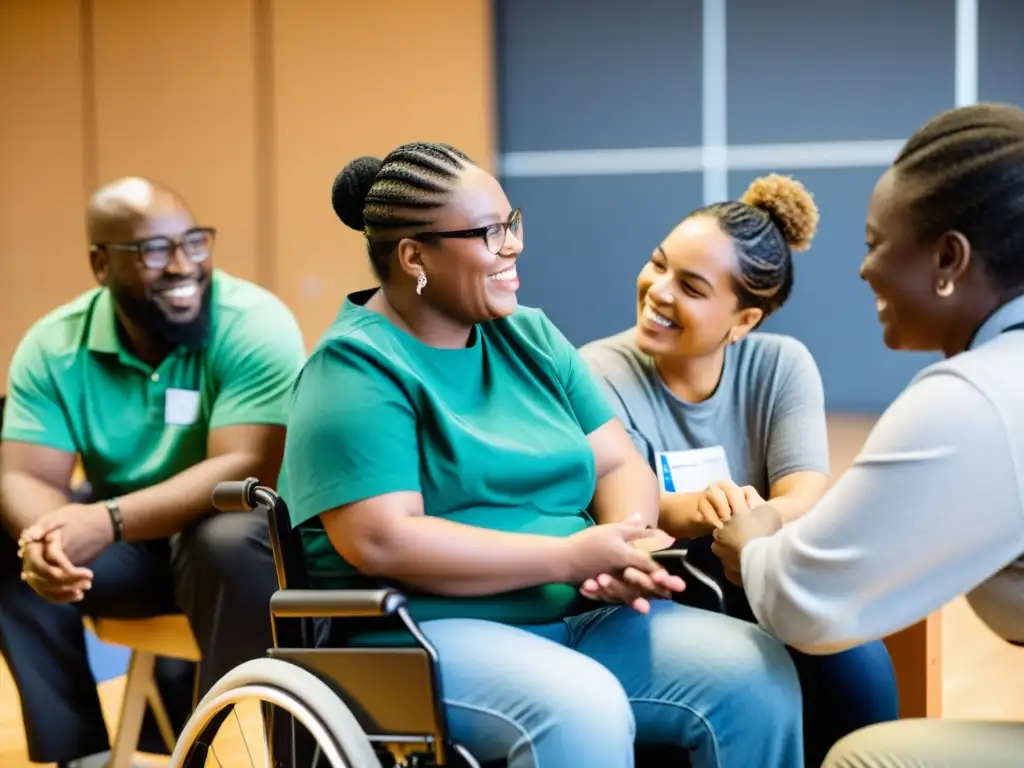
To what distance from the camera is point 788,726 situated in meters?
1.64

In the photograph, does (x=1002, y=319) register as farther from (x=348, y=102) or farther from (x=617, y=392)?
(x=348, y=102)

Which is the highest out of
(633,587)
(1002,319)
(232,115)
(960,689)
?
(232,115)

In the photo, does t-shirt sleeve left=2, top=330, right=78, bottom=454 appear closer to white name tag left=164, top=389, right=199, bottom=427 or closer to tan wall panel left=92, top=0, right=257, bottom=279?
white name tag left=164, top=389, right=199, bottom=427

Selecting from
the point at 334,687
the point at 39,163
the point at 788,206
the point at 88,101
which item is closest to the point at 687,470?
the point at 788,206

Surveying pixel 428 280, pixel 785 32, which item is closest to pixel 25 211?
pixel 785 32

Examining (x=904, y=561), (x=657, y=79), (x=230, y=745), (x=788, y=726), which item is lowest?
(x=230, y=745)

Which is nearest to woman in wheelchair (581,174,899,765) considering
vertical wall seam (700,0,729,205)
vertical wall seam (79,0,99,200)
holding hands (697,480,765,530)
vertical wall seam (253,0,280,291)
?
holding hands (697,480,765,530)

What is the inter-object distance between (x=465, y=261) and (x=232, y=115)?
3807 millimetres

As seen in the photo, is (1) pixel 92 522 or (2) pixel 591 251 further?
(2) pixel 591 251

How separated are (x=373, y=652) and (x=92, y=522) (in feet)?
3.81

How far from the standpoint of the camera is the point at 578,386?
1.93m

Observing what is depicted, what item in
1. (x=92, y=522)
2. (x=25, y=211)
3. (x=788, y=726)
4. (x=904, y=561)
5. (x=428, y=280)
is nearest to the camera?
(x=904, y=561)

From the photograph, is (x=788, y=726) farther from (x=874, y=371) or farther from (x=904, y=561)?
(x=874, y=371)

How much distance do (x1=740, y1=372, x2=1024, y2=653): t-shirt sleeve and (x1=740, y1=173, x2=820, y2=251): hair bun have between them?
1.11 m
